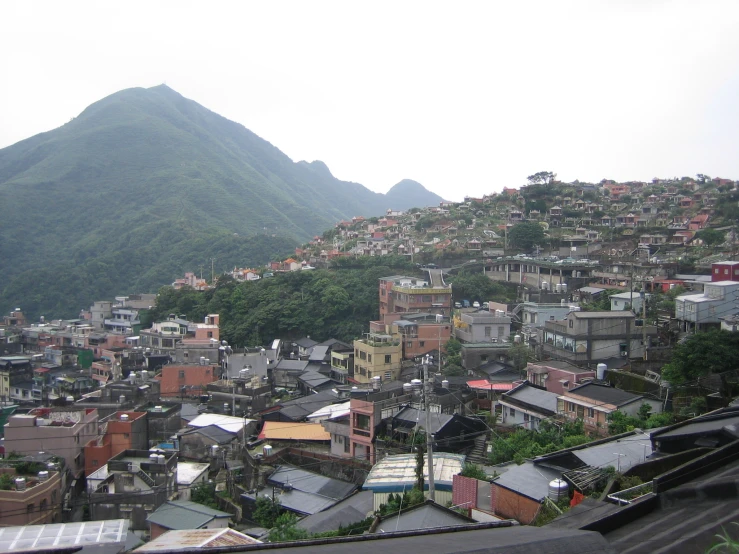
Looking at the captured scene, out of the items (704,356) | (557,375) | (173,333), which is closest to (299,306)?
(173,333)

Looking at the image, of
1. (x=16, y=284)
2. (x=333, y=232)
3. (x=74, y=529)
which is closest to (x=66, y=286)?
(x=16, y=284)

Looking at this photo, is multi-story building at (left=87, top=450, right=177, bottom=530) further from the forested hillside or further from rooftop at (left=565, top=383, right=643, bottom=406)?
the forested hillside

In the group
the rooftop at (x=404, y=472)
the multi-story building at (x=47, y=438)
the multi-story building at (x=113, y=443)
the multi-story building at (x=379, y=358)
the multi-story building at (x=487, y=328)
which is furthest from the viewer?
the multi-story building at (x=487, y=328)

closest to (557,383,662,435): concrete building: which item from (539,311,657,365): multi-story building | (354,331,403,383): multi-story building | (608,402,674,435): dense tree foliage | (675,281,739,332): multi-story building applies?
(608,402,674,435): dense tree foliage

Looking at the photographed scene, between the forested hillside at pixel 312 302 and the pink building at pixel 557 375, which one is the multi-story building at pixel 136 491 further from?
the forested hillside at pixel 312 302

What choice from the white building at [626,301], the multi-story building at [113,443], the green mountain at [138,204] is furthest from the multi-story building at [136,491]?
the green mountain at [138,204]

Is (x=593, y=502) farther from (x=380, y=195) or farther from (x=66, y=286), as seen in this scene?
(x=380, y=195)

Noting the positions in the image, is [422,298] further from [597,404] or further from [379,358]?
[597,404]
